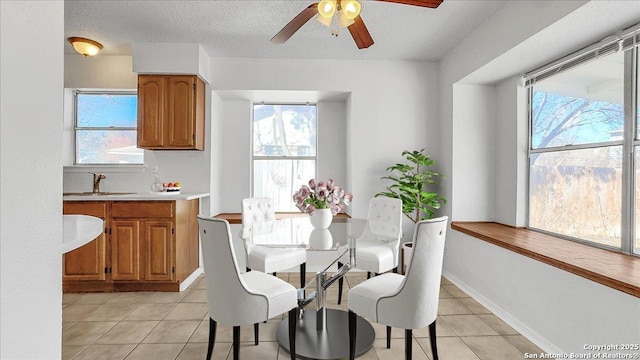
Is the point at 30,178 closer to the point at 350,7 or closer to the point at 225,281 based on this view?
the point at 225,281

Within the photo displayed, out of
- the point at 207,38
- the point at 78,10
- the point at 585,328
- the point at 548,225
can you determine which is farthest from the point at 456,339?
the point at 78,10

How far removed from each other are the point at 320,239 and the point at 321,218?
270mm

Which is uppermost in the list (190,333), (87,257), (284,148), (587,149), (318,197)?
(284,148)

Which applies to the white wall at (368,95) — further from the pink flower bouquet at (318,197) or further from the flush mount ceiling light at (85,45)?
the pink flower bouquet at (318,197)

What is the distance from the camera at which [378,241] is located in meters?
2.79

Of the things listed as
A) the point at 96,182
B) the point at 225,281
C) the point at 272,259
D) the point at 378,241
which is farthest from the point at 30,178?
the point at 96,182

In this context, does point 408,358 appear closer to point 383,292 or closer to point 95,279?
point 383,292

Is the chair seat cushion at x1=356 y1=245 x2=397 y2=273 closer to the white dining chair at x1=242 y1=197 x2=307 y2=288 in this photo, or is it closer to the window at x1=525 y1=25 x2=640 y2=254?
the white dining chair at x1=242 y1=197 x2=307 y2=288

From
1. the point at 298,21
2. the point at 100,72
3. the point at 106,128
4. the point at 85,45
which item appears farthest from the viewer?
the point at 106,128

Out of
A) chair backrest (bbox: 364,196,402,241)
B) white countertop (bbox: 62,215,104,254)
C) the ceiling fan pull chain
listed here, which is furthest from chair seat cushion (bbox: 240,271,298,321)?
the ceiling fan pull chain

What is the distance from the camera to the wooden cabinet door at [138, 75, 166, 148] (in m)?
3.55

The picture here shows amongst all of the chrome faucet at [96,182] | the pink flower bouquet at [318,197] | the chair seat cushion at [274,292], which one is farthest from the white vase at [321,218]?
the chrome faucet at [96,182]

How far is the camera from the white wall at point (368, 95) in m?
3.89

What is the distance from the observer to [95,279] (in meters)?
3.18
